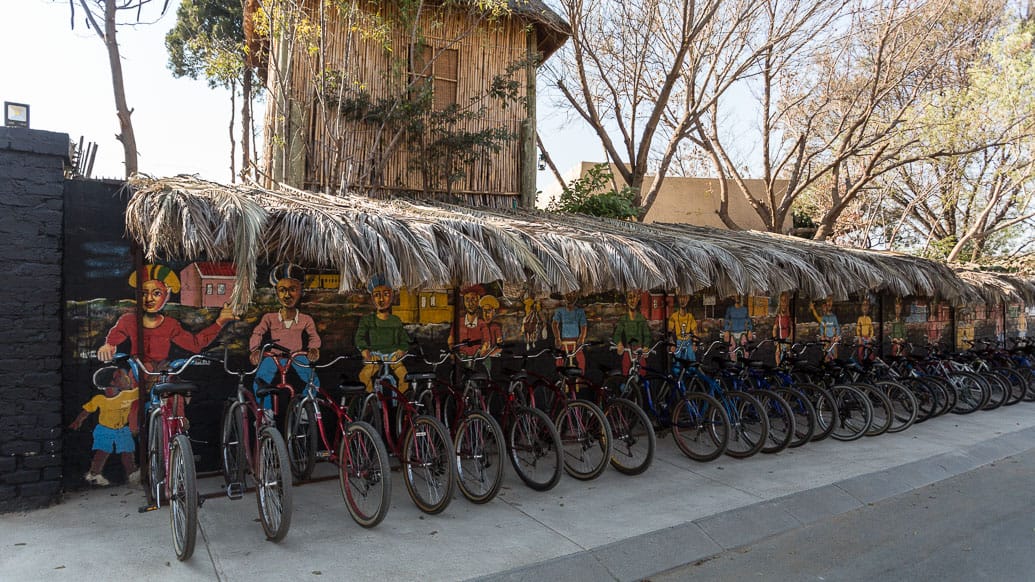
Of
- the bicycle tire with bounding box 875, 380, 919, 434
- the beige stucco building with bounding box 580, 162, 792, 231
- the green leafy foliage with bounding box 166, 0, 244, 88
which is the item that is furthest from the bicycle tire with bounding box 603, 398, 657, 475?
the beige stucco building with bounding box 580, 162, 792, 231

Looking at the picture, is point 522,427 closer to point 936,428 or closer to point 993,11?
point 936,428

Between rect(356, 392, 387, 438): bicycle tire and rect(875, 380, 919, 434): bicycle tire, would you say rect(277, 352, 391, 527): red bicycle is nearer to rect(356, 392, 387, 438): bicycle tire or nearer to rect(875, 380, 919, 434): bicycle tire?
rect(356, 392, 387, 438): bicycle tire

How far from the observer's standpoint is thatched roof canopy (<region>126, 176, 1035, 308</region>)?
4.96 meters

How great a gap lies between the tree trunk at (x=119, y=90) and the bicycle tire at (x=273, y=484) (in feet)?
23.5

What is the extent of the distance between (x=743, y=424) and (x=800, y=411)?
1.53m

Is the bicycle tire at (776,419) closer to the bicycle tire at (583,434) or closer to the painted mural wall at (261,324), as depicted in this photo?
the painted mural wall at (261,324)

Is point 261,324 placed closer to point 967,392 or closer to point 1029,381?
point 967,392

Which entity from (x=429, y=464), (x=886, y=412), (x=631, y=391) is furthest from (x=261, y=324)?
(x=886, y=412)

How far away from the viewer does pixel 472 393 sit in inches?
237

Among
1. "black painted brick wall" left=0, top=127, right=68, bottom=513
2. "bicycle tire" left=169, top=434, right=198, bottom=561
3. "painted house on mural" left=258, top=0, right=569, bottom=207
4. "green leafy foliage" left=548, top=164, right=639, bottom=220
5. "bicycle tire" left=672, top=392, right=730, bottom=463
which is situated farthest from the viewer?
"green leafy foliage" left=548, top=164, right=639, bottom=220

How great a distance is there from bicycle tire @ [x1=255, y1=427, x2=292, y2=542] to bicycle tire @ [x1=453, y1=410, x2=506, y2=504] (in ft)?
4.61

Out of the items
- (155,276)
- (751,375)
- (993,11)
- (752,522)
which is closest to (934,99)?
(993,11)

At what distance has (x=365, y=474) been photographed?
4699 mm

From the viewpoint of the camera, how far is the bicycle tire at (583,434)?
19.3 feet
